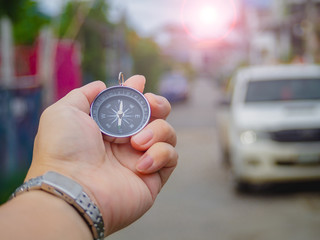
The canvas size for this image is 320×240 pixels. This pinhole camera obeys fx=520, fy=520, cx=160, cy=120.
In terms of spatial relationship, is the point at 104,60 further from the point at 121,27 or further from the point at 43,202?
the point at 43,202

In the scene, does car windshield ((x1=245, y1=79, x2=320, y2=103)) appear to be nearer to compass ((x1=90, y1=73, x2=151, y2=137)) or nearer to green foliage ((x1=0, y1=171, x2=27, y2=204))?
green foliage ((x1=0, y1=171, x2=27, y2=204))

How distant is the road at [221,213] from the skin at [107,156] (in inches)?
134

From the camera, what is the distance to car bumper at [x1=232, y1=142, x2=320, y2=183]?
7.03 m

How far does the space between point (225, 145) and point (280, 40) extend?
102 ft

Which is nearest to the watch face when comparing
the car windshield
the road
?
the road

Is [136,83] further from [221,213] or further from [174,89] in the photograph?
[174,89]

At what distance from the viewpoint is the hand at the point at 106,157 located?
1.97 metres

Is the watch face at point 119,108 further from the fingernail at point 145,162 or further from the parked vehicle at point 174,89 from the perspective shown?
the parked vehicle at point 174,89

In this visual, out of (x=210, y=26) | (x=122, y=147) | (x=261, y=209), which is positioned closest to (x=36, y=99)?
(x=261, y=209)

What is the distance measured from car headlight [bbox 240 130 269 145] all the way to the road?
769 mm

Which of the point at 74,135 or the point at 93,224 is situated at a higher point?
the point at 74,135

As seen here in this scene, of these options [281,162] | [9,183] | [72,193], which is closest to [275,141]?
[281,162]

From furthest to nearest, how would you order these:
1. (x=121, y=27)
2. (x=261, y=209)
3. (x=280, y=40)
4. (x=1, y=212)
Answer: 1. (x=280, y=40)
2. (x=121, y=27)
3. (x=261, y=209)
4. (x=1, y=212)

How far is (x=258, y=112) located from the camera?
748cm
